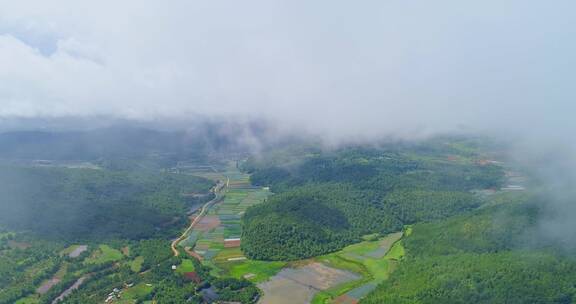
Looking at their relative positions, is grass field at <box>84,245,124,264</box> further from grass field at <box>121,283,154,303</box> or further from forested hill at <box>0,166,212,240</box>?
grass field at <box>121,283,154,303</box>

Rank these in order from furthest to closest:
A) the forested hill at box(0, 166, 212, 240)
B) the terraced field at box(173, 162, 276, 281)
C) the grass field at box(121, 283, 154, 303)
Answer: the forested hill at box(0, 166, 212, 240), the terraced field at box(173, 162, 276, 281), the grass field at box(121, 283, 154, 303)

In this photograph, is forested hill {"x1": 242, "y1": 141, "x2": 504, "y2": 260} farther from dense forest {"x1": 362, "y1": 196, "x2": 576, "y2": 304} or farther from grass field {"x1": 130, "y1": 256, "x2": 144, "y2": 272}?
grass field {"x1": 130, "y1": 256, "x2": 144, "y2": 272}

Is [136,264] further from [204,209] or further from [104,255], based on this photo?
[204,209]

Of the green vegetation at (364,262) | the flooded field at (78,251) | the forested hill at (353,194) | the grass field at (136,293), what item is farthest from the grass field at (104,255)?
the green vegetation at (364,262)

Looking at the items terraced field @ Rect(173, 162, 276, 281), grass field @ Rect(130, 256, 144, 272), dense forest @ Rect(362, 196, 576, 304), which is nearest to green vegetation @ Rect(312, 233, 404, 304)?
dense forest @ Rect(362, 196, 576, 304)

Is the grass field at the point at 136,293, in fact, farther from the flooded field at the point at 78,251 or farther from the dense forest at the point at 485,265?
the dense forest at the point at 485,265

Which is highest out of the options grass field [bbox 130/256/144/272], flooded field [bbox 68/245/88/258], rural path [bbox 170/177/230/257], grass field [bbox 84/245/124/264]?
rural path [bbox 170/177/230/257]

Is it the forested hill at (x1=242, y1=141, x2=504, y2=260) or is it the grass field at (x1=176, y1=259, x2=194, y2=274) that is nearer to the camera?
the grass field at (x1=176, y1=259, x2=194, y2=274)

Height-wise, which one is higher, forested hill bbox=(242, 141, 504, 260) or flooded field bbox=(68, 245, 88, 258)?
forested hill bbox=(242, 141, 504, 260)

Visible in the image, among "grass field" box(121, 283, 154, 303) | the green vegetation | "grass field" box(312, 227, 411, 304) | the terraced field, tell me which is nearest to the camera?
"grass field" box(121, 283, 154, 303)
